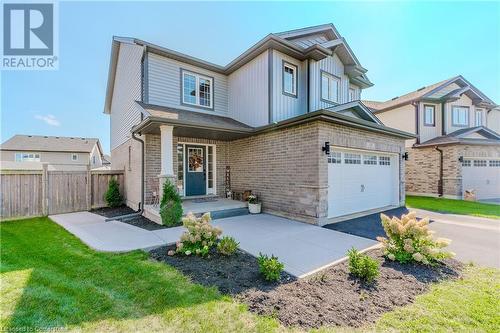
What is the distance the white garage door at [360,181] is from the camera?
25.1 ft

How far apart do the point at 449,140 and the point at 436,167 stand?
183cm

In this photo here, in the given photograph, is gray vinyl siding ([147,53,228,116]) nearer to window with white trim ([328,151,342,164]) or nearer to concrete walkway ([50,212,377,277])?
concrete walkway ([50,212,377,277])

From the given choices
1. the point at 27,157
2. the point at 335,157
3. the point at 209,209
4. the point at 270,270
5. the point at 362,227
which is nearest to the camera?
the point at 270,270

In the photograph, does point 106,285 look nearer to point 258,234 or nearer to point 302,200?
point 258,234

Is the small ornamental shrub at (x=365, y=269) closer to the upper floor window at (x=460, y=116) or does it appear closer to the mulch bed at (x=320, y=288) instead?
the mulch bed at (x=320, y=288)

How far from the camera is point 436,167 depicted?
14.1 m

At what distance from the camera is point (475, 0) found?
7.14 m

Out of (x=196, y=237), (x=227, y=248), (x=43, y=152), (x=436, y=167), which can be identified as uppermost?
(x=43, y=152)

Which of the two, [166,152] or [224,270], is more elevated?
[166,152]

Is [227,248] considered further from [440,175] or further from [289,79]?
[440,175]

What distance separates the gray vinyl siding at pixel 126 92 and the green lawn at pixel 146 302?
645cm

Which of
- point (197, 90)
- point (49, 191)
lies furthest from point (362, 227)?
point (49, 191)

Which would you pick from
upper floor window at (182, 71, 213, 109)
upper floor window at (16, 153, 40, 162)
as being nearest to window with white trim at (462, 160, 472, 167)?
upper floor window at (182, 71, 213, 109)

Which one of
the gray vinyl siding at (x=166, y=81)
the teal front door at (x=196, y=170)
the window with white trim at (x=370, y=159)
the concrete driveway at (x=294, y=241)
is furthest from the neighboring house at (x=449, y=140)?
the gray vinyl siding at (x=166, y=81)
